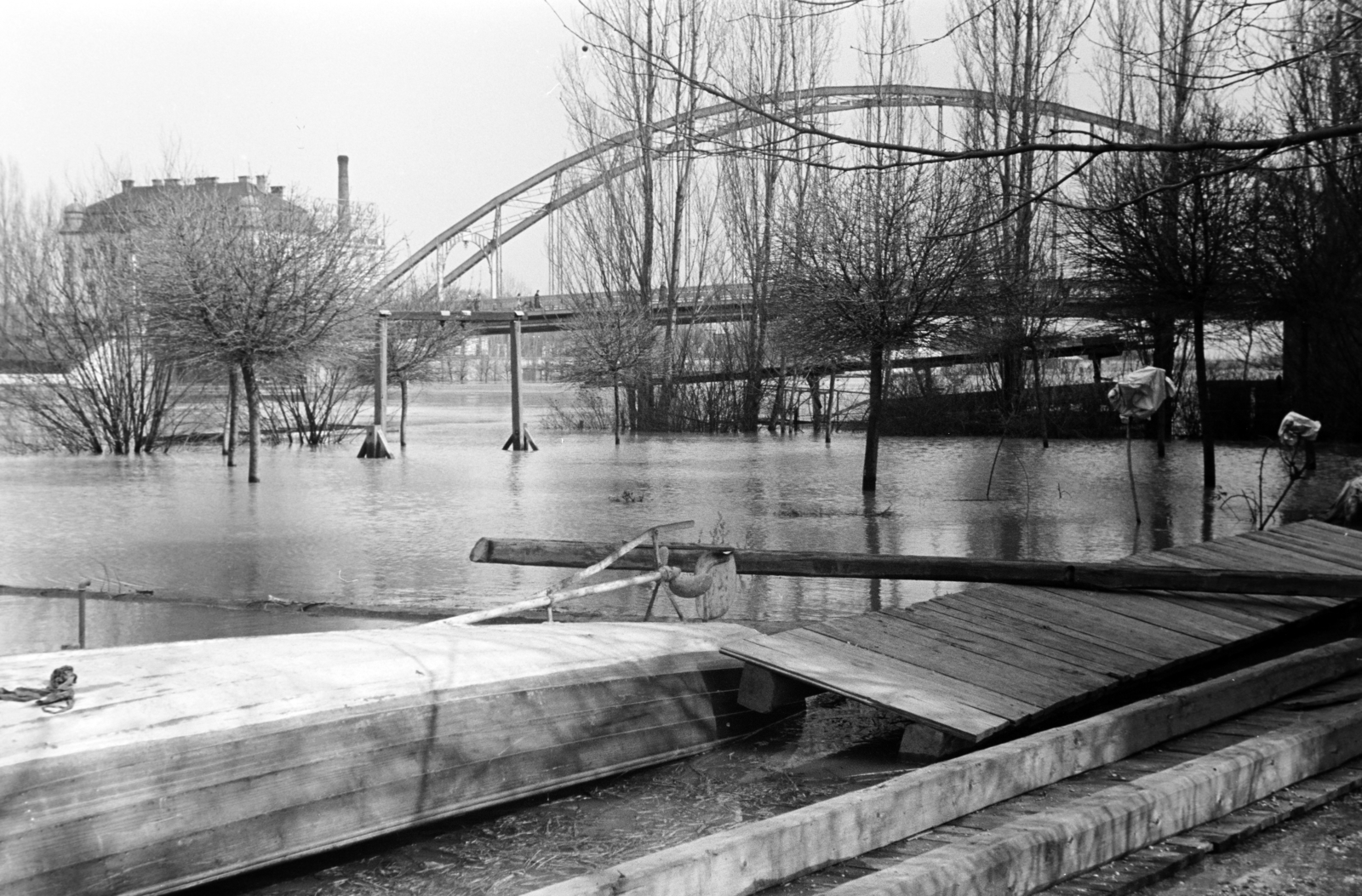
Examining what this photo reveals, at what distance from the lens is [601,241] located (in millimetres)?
39844

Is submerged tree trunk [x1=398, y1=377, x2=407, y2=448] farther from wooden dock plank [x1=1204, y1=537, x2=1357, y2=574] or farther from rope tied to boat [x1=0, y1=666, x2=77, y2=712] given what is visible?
rope tied to boat [x1=0, y1=666, x2=77, y2=712]

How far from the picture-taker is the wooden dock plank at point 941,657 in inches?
230

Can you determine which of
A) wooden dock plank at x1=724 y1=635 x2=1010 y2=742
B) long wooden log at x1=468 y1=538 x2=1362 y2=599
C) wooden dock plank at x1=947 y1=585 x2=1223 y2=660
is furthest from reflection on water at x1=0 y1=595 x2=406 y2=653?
wooden dock plank at x1=947 y1=585 x2=1223 y2=660

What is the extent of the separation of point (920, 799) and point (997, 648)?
218 cm

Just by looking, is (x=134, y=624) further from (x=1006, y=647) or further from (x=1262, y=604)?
(x=1262, y=604)

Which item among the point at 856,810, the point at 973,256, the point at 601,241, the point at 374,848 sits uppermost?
the point at 601,241

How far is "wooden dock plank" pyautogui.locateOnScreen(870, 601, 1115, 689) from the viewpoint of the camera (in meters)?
6.11

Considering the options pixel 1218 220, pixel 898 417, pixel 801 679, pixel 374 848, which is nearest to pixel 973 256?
pixel 1218 220

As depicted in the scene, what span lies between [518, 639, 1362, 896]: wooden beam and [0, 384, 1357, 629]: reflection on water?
3.27m

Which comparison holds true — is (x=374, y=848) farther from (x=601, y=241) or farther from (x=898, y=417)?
(x=601, y=241)

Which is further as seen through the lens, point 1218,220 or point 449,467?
point 449,467

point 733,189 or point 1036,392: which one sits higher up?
point 733,189

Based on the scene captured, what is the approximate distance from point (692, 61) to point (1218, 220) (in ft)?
67.3

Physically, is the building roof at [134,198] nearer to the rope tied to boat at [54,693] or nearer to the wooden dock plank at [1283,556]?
the wooden dock plank at [1283,556]
